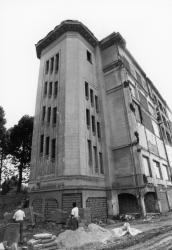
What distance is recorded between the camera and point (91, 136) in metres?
18.2

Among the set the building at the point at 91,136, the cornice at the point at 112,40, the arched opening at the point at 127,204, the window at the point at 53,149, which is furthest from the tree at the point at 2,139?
the arched opening at the point at 127,204

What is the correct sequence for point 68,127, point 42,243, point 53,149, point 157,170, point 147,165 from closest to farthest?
point 42,243 → point 68,127 → point 53,149 → point 147,165 → point 157,170

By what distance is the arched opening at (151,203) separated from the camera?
1755 cm

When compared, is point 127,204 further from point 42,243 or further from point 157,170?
point 42,243

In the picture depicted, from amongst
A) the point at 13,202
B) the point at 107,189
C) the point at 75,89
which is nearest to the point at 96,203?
the point at 107,189

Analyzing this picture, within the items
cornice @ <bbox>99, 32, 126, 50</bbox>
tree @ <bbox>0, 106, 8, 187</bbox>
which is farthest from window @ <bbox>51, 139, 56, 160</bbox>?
cornice @ <bbox>99, 32, 126, 50</bbox>

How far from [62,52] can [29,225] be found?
18900 millimetres

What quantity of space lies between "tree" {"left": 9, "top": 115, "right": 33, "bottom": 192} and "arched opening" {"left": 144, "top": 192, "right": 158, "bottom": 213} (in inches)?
836

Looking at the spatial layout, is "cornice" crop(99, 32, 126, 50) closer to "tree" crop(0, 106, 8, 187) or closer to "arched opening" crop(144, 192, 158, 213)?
"tree" crop(0, 106, 8, 187)

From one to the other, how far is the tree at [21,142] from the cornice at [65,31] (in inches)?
527

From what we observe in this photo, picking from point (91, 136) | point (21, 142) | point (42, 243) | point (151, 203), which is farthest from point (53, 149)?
point (21, 142)

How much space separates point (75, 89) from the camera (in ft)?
61.2

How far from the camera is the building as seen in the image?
15.7 meters

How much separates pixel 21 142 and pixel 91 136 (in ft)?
56.8
